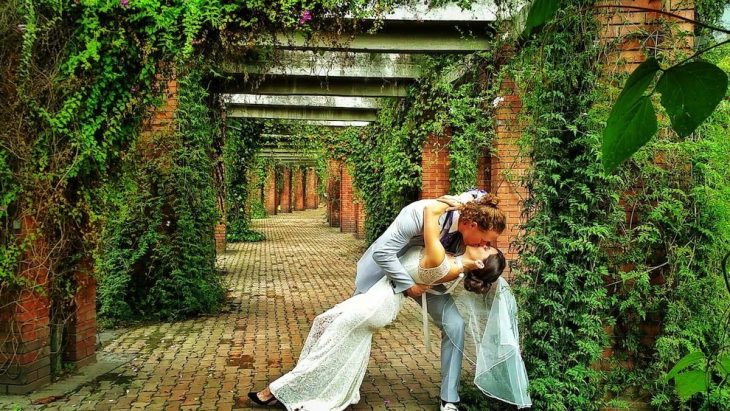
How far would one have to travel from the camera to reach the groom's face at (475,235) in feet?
14.1

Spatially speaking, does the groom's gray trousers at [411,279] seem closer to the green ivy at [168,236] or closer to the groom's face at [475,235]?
the groom's face at [475,235]

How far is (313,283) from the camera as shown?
1209 cm

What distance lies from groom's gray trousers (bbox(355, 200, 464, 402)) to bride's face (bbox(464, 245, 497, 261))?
0.26m

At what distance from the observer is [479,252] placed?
4.39 meters

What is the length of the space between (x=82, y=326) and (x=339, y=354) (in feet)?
8.82

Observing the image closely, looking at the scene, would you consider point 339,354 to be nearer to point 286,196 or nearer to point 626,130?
point 626,130

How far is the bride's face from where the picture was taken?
4379mm

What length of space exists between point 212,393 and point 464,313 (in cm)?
218

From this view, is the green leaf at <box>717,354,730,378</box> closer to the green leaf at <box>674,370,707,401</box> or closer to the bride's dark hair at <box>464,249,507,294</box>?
the green leaf at <box>674,370,707,401</box>

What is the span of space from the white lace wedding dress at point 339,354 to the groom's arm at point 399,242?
0.14 m

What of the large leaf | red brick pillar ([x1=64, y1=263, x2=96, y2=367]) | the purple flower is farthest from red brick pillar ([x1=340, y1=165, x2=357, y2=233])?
the large leaf

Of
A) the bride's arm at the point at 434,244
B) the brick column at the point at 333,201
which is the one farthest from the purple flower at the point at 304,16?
the brick column at the point at 333,201

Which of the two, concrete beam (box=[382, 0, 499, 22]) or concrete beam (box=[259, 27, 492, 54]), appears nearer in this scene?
concrete beam (box=[382, 0, 499, 22])

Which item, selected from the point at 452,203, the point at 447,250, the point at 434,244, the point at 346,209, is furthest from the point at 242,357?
the point at 346,209
